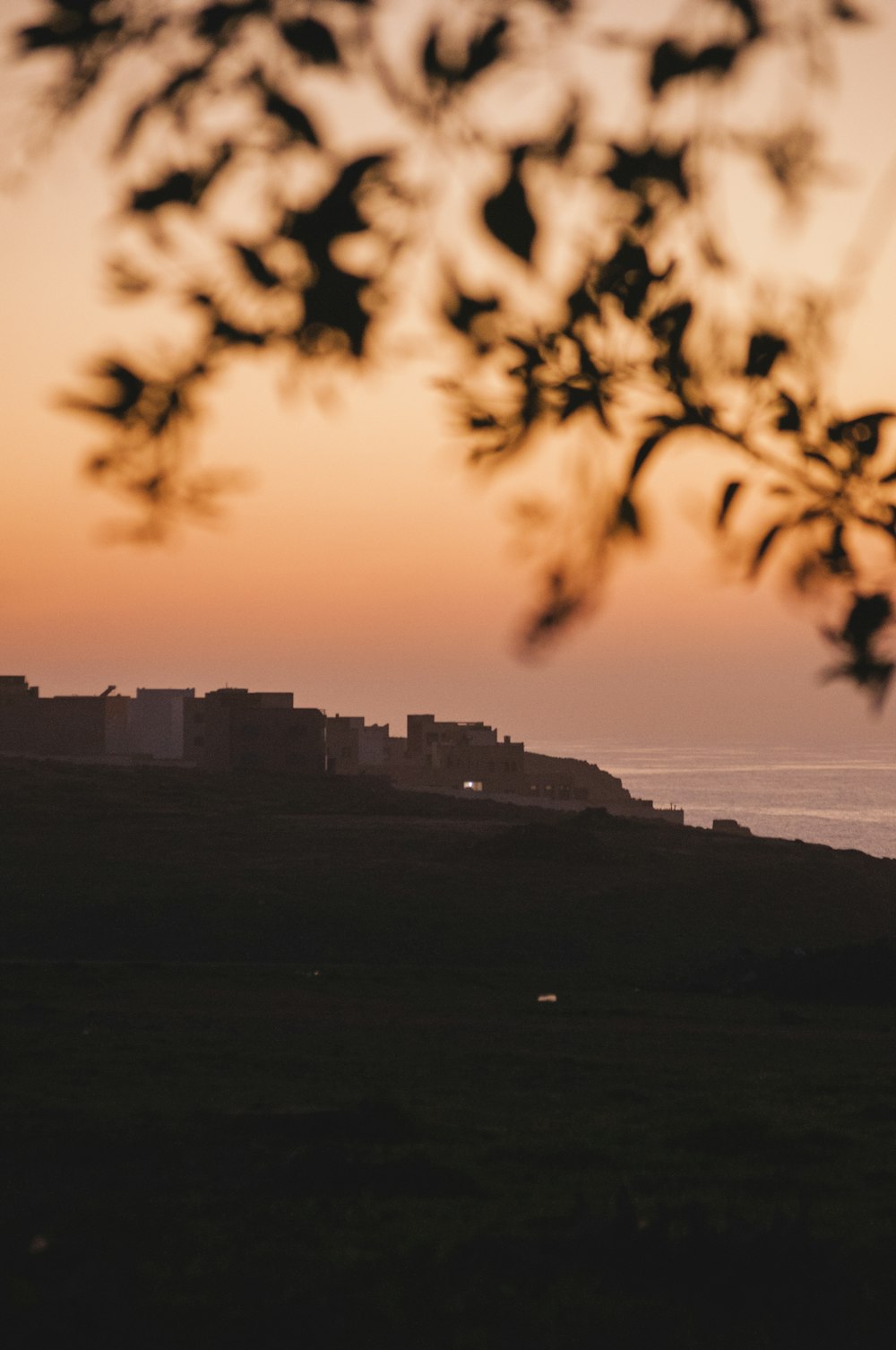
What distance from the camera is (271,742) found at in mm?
73500

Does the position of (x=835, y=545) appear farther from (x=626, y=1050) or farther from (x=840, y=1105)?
(x=626, y=1050)

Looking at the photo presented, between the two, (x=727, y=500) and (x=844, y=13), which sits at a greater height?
(x=844, y=13)

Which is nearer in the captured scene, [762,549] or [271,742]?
[762,549]

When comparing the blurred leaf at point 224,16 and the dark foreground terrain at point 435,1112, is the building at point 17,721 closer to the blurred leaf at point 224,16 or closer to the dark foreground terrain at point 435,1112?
the dark foreground terrain at point 435,1112

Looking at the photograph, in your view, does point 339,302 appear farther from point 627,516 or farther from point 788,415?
point 788,415

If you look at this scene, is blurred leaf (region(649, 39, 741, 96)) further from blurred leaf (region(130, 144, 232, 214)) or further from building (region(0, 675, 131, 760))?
building (region(0, 675, 131, 760))

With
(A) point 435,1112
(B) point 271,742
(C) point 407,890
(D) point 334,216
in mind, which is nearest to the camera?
(D) point 334,216

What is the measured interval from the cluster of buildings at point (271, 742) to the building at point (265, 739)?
46 mm

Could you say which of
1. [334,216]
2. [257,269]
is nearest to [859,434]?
[334,216]

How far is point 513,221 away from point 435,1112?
423 inches

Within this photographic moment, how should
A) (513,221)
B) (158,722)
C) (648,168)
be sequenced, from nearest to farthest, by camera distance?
1. (513,221)
2. (648,168)
3. (158,722)

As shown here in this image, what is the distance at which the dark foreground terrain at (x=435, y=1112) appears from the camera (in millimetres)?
7297

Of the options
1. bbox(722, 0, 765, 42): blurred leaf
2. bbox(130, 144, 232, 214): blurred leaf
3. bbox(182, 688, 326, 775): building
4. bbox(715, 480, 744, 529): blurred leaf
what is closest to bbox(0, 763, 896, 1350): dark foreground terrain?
bbox(715, 480, 744, 529): blurred leaf

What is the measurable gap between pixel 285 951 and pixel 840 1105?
807 inches
